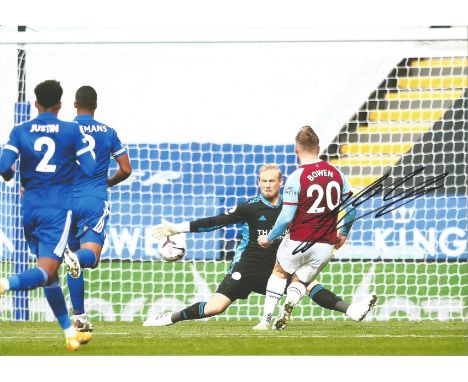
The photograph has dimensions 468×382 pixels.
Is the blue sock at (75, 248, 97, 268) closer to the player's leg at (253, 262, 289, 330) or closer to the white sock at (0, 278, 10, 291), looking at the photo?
the white sock at (0, 278, 10, 291)

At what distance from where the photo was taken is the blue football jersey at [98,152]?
873 centimetres

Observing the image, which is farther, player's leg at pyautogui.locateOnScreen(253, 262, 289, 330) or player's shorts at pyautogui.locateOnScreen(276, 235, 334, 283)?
player's leg at pyautogui.locateOnScreen(253, 262, 289, 330)

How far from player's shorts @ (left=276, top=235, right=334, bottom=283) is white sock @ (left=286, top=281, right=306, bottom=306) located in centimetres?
8

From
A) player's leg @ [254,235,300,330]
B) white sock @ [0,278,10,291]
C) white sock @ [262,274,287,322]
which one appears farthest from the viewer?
white sock @ [262,274,287,322]

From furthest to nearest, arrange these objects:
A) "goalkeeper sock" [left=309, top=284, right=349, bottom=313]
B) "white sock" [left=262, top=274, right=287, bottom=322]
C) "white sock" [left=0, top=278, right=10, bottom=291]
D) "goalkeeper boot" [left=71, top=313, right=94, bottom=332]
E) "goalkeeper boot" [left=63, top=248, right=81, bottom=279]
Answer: "goalkeeper sock" [left=309, top=284, right=349, bottom=313] → "white sock" [left=262, top=274, right=287, bottom=322] → "goalkeeper boot" [left=71, top=313, right=94, bottom=332] → "goalkeeper boot" [left=63, top=248, right=81, bottom=279] → "white sock" [left=0, top=278, right=10, bottom=291]

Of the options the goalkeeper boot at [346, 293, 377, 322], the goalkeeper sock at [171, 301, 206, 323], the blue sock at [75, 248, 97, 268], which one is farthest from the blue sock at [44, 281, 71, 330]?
the goalkeeper boot at [346, 293, 377, 322]

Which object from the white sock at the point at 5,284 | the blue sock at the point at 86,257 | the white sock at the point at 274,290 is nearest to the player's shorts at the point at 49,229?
the white sock at the point at 5,284

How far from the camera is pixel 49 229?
7273 mm

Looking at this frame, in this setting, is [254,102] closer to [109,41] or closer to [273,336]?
[109,41]

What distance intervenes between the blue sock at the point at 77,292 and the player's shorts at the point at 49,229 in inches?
50.6

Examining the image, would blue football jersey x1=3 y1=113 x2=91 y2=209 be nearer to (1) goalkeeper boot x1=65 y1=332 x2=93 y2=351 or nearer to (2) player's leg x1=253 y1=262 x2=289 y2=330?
(1) goalkeeper boot x1=65 y1=332 x2=93 y2=351

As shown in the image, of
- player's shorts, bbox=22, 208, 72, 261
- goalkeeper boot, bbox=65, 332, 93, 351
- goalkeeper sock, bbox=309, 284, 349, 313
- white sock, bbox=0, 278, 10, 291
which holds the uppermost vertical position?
player's shorts, bbox=22, 208, 72, 261

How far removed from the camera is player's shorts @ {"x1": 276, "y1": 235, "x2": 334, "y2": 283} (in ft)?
28.7

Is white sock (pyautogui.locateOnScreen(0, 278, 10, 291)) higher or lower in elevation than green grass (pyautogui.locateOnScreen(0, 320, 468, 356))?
higher
